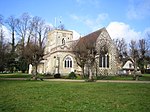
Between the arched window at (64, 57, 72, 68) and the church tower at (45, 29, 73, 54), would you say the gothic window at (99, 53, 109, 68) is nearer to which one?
the arched window at (64, 57, 72, 68)

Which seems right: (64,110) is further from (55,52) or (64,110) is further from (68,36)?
(68,36)

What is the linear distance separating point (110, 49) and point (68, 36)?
18728 millimetres

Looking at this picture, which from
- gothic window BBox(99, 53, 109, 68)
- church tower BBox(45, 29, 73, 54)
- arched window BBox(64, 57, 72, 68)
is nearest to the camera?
gothic window BBox(99, 53, 109, 68)

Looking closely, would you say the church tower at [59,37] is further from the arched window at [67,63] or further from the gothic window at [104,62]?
the gothic window at [104,62]

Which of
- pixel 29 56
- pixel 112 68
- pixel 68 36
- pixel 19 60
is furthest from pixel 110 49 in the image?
pixel 19 60

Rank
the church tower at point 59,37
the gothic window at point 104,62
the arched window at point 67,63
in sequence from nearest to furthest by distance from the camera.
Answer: the gothic window at point 104,62 < the arched window at point 67,63 < the church tower at point 59,37

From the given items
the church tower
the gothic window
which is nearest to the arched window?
the gothic window

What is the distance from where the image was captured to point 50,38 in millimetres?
68875

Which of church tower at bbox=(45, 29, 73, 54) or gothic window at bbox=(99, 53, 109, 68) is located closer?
gothic window at bbox=(99, 53, 109, 68)

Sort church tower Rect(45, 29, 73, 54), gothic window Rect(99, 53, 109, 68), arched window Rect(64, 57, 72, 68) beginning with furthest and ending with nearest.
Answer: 1. church tower Rect(45, 29, 73, 54)
2. arched window Rect(64, 57, 72, 68)
3. gothic window Rect(99, 53, 109, 68)

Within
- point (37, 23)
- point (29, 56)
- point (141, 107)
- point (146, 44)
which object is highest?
point (37, 23)

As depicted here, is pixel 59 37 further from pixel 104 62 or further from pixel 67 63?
pixel 104 62

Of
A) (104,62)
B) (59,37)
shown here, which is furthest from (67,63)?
(59,37)

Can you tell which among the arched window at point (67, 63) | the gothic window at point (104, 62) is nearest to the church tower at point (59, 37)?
the arched window at point (67, 63)
